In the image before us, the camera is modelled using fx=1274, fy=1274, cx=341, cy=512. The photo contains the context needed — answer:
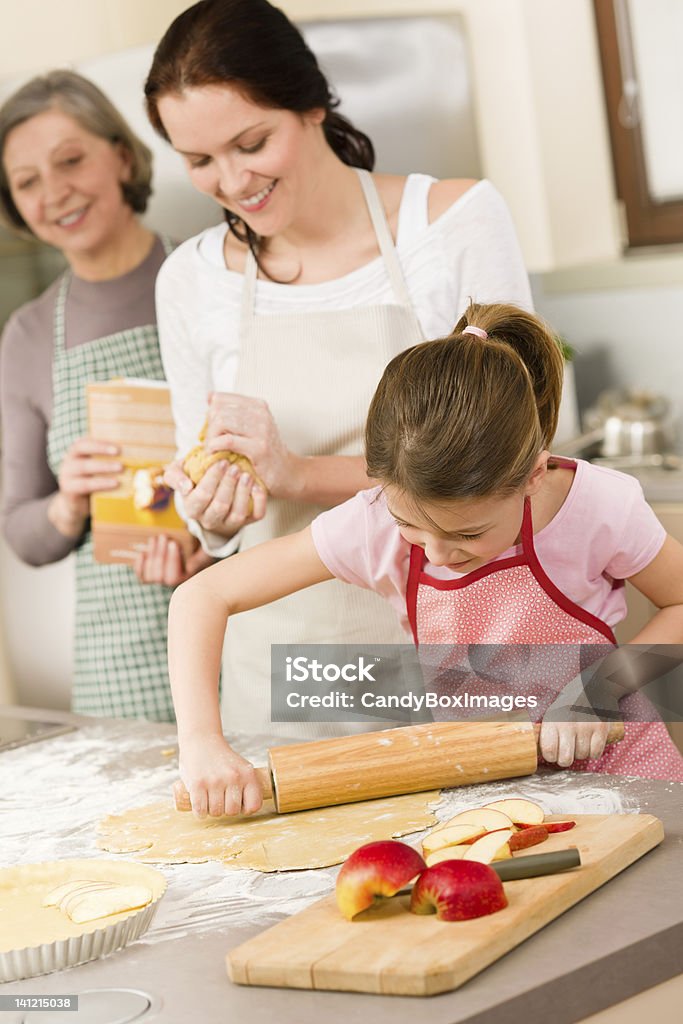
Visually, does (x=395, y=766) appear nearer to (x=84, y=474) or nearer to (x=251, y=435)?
(x=251, y=435)

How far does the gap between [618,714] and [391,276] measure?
1.82 feet

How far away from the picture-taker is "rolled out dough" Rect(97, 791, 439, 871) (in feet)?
→ 3.40

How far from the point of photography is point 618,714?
49.2 inches

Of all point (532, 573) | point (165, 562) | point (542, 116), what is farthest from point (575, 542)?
point (542, 116)

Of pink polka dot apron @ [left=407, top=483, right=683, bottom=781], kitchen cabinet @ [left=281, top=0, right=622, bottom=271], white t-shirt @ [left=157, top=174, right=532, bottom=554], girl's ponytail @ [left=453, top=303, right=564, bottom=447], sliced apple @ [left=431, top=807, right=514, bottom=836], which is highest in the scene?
kitchen cabinet @ [left=281, top=0, right=622, bottom=271]

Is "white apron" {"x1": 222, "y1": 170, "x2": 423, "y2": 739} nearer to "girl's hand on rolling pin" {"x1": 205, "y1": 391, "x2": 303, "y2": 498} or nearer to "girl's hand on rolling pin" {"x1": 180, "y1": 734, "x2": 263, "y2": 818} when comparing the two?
"girl's hand on rolling pin" {"x1": 205, "y1": 391, "x2": 303, "y2": 498}

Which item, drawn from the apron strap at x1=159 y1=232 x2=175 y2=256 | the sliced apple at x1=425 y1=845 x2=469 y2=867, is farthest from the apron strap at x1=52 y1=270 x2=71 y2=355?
the sliced apple at x1=425 y1=845 x2=469 y2=867

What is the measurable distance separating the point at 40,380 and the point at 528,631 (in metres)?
1.02

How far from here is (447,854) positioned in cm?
94

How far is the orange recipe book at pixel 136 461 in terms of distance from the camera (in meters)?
1.75

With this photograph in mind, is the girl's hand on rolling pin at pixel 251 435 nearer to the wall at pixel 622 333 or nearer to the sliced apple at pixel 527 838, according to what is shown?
the sliced apple at pixel 527 838

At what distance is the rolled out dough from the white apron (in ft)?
1.04

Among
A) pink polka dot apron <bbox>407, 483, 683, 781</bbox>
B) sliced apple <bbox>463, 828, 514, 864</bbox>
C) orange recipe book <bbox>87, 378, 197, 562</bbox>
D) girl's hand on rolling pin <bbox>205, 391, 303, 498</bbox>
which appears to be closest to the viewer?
sliced apple <bbox>463, 828, 514, 864</bbox>

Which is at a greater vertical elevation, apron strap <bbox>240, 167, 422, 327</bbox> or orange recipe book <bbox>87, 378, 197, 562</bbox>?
apron strap <bbox>240, 167, 422, 327</bbox>
